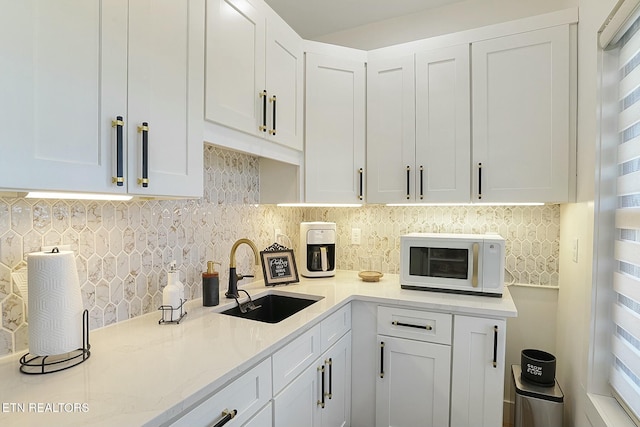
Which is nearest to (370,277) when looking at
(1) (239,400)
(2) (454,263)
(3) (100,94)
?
(2) (454,263)

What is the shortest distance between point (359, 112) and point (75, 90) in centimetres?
161

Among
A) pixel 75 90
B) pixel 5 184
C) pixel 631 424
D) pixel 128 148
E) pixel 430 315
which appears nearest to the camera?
pixel 5 184

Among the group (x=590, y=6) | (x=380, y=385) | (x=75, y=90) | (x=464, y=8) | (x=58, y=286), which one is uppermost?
(x=464, y=8)

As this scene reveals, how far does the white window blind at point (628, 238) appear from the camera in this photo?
3.67 ft

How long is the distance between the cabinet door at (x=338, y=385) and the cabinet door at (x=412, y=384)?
0.17 metres

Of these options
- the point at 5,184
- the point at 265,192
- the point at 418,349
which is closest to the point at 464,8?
the point at 265,192

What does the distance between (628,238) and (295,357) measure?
1.32 meters

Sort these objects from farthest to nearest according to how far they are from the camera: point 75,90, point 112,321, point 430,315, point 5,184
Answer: point 430,315 < point 112,321 < point 75,90 < point 5,184

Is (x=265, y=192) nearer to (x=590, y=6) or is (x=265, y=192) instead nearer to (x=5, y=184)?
(x=5, y=184)

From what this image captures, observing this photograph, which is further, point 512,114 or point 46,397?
point 512,114

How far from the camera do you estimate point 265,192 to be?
213 centimetres

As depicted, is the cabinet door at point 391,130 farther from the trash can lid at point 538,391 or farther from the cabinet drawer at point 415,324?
the trash can lid at point 538,391

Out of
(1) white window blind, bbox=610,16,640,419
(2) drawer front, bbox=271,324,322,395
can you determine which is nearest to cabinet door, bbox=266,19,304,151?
(2) drawer front, bbox=271,324,322,395

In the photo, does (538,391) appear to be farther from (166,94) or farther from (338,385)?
(166,94)
